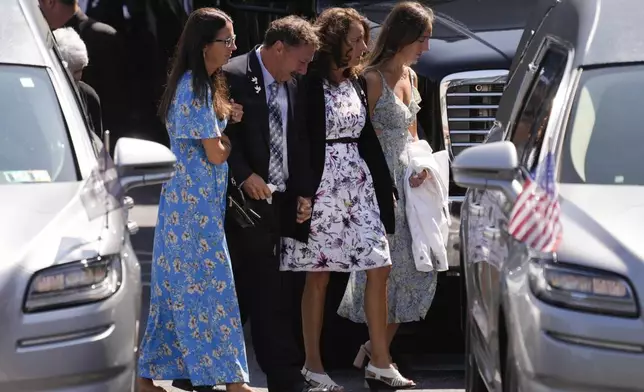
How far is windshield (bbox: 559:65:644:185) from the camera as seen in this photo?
5480mm

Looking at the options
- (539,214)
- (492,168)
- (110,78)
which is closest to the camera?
(539,214)

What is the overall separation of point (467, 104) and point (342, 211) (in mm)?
1620

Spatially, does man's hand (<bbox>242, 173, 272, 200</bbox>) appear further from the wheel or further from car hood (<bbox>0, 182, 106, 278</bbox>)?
car hood (<bbox>0, 182, 106, 278</bbox>)

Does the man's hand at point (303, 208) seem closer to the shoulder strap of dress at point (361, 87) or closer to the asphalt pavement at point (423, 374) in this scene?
A: the shoulder strap of dress at point (361, 87)

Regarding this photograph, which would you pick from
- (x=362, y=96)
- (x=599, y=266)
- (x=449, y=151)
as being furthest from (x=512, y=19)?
(x=599, y=266)

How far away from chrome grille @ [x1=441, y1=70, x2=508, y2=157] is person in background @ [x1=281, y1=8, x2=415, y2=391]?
4.11 feet

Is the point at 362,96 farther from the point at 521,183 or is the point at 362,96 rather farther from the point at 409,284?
the point at 521,183

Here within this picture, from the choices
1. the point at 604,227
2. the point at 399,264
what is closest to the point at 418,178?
the point at 399,264

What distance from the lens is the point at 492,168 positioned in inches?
208

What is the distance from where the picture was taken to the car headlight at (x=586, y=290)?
468 centimetres

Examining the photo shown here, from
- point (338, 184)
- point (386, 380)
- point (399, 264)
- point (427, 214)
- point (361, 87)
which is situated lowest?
point (386, 380)

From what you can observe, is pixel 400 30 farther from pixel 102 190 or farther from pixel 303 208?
pixel 102 190

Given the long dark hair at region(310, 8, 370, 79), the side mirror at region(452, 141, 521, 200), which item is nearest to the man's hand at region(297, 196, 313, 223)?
the long dark hair at region(310, 8, 370, 79)

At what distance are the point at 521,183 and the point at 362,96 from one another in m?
2.33
